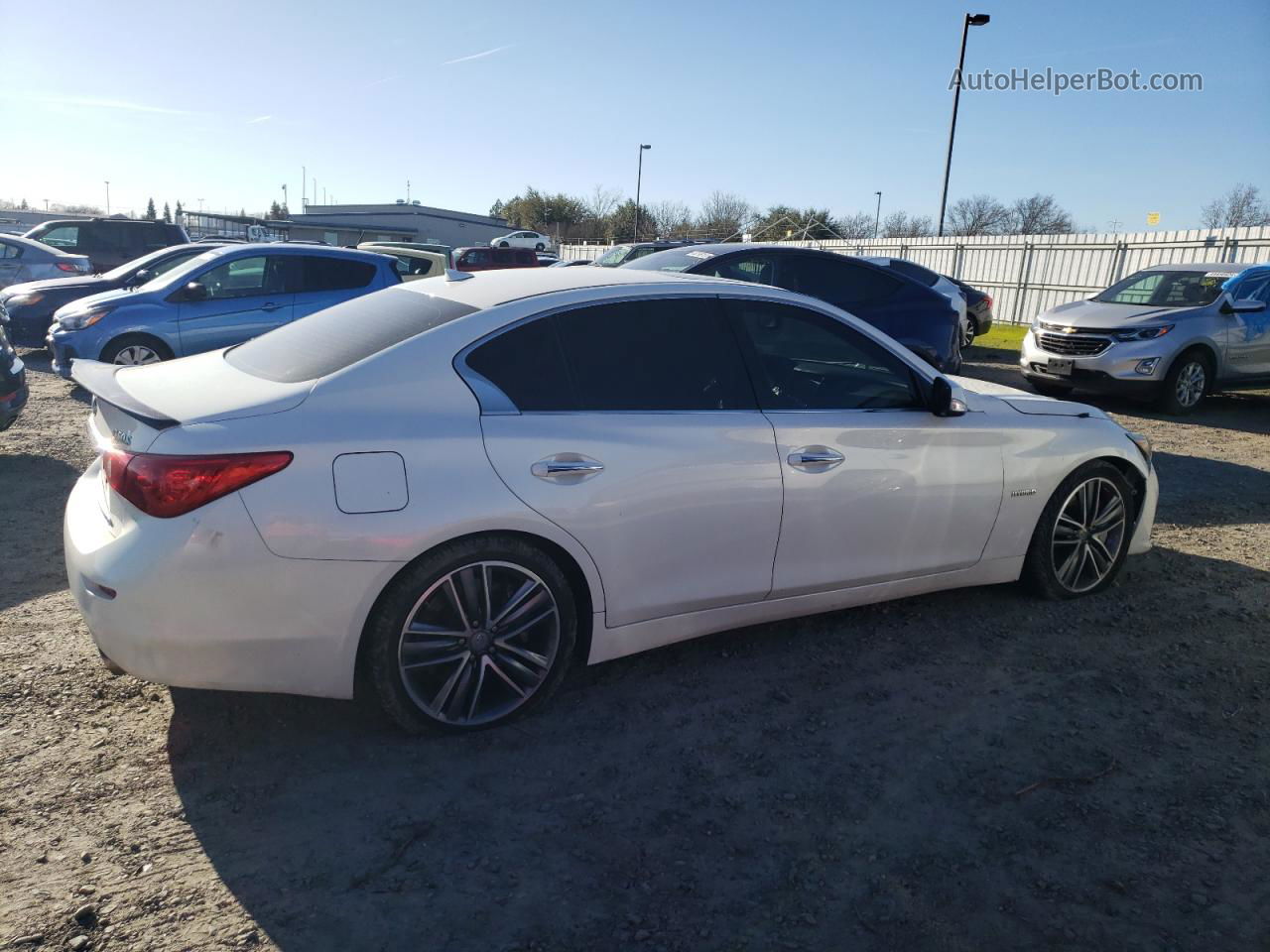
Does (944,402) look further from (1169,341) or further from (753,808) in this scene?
(1169,341)

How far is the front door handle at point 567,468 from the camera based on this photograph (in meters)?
3.20

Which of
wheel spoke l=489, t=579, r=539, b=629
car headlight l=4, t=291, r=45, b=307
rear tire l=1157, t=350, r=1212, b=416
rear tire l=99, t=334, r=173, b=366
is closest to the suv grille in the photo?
rear tire l=1157, t=350, r=1212, b=416

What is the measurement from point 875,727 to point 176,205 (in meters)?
98.0

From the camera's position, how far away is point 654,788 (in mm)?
3041

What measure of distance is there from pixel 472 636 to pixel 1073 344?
9.82m

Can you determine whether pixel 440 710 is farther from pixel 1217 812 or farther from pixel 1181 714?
pixel 1181 714

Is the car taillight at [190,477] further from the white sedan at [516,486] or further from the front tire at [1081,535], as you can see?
the front tire at [1081,535]

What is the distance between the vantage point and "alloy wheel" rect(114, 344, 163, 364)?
378 inches

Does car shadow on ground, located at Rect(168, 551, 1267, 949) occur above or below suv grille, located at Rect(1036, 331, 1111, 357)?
below

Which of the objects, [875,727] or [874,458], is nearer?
[875,727]

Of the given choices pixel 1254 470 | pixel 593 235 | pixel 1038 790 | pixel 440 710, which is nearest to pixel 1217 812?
pixel 1038 790

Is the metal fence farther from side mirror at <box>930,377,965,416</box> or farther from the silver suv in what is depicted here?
side mirror at <box>930,377,965,416</box>

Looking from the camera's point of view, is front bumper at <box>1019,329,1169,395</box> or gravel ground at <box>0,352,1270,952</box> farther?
front bumper at <box>1019,329,1169,395</box>

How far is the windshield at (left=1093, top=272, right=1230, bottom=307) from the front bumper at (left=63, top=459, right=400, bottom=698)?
1130cm
